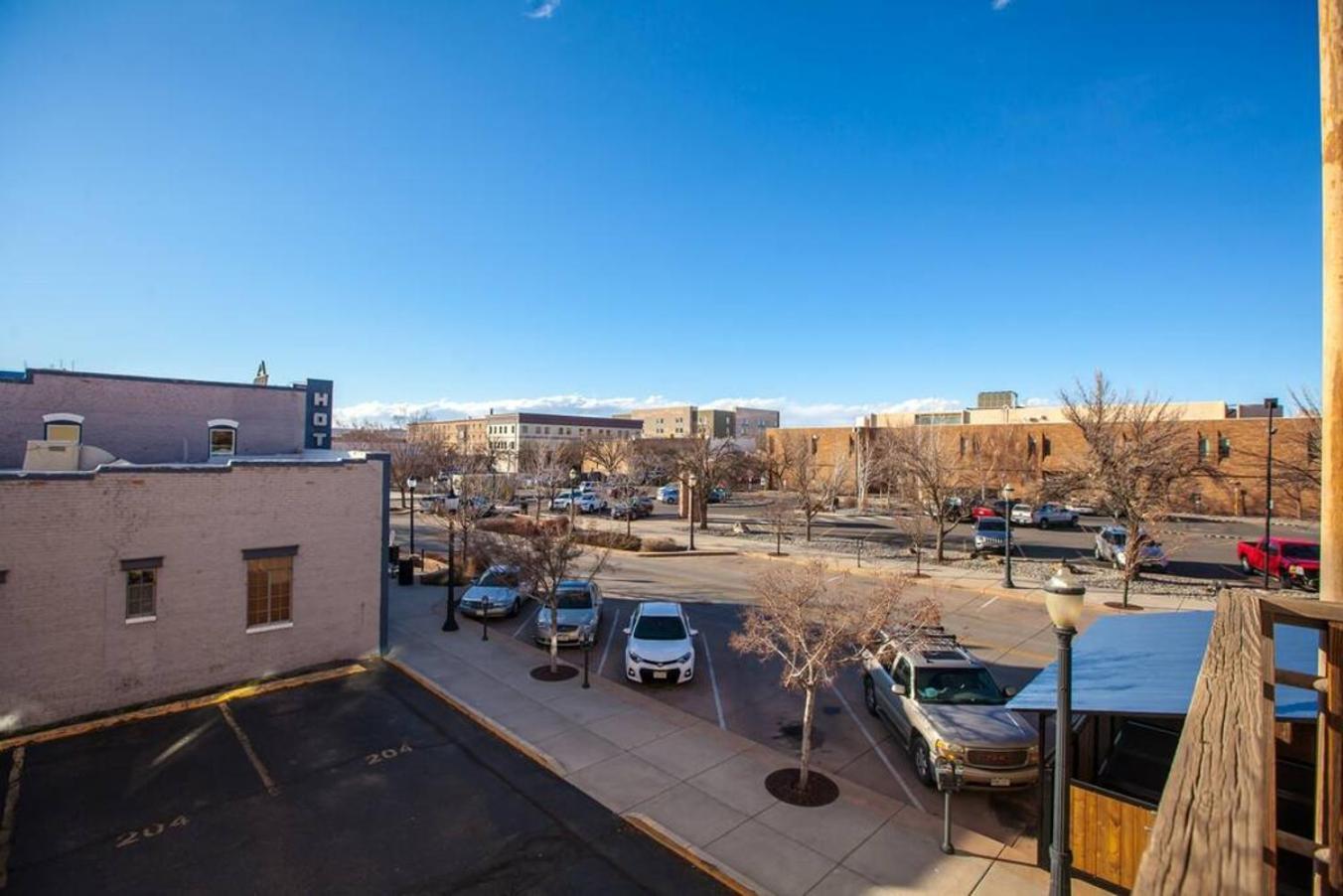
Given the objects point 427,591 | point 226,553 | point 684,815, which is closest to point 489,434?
Answer: point 427,591

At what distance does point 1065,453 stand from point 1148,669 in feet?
169

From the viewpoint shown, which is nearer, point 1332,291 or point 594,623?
point 1332,291

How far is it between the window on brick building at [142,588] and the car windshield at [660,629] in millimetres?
10350

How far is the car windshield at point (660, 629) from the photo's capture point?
16.0 metres

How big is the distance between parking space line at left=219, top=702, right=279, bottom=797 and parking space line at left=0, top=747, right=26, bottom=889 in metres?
2.95

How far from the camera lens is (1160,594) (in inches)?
957

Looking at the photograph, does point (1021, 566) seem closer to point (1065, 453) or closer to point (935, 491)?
point (935, 491)

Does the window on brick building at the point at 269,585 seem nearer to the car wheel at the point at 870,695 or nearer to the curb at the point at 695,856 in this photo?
the curb at the point at 695,856

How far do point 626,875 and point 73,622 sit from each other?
12.3m

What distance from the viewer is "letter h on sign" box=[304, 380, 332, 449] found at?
23.0 meters

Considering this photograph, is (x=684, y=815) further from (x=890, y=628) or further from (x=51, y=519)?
(x=51, y=519)

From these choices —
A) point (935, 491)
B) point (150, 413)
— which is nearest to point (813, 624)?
point (150, 413)

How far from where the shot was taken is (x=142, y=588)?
45.8 ft

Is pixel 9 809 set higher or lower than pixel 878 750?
lower
